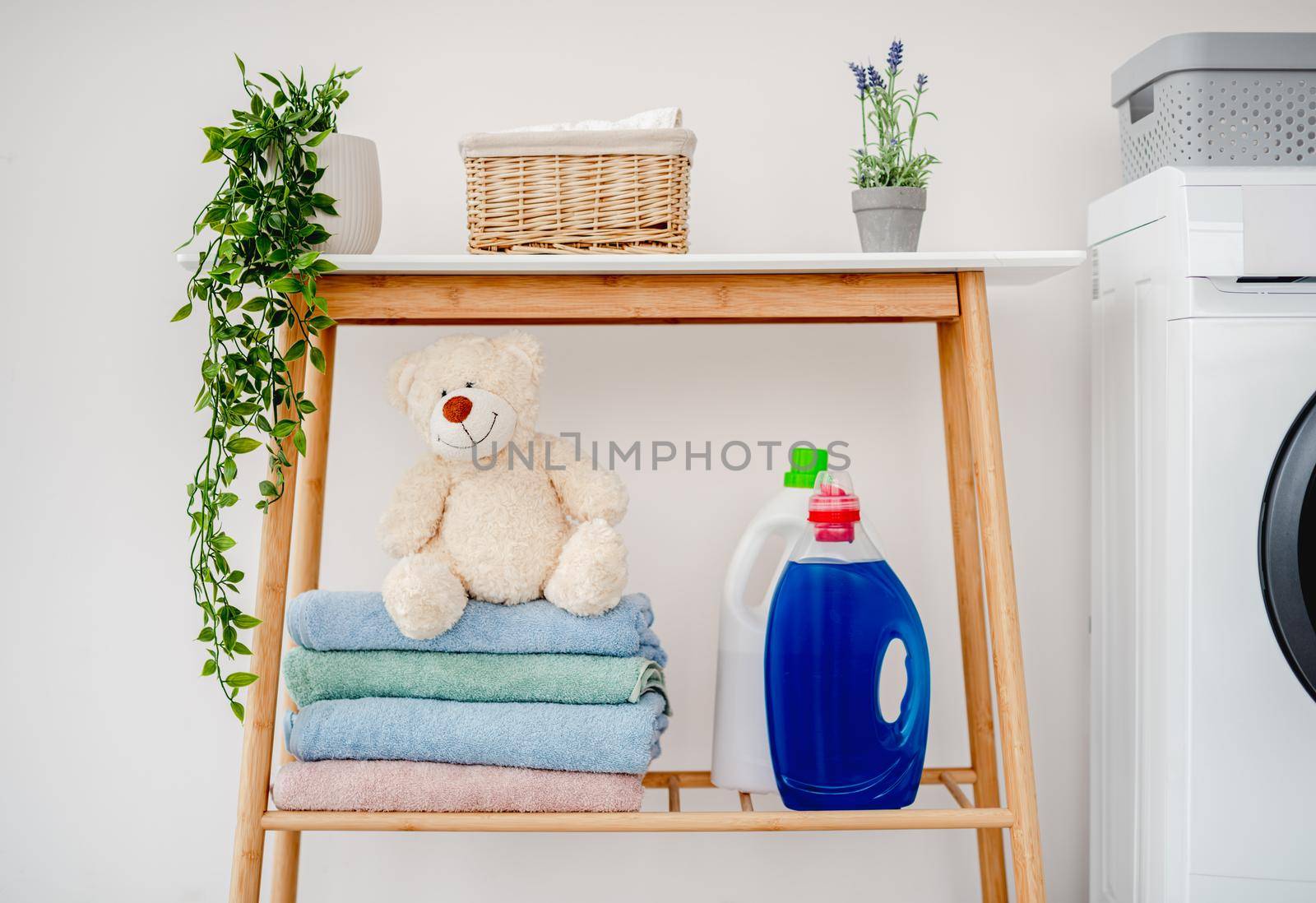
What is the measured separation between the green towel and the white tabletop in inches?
15.9

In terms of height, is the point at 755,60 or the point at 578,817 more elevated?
the point at 755,60

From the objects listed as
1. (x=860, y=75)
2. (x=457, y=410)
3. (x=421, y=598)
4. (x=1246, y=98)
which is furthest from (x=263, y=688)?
(x=1246, y=98)

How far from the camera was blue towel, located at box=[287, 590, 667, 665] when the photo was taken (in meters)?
1.02

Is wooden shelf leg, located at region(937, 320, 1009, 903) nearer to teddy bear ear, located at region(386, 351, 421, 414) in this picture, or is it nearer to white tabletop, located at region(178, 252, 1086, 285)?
white tabletop, located at region(178, 252, 1086, 285)

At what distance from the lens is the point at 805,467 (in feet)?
3.77

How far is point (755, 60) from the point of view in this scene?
1.33 metres

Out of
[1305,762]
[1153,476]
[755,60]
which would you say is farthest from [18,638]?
[1305,762]

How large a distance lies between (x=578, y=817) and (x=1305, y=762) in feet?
2.42

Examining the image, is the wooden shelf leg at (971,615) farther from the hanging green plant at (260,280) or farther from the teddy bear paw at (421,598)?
the hanging green plant at (260,280)

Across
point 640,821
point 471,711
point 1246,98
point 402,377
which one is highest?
point 1246,98

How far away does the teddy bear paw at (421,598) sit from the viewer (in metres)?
0.98

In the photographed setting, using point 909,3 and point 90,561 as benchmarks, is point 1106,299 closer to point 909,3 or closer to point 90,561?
point 909,3

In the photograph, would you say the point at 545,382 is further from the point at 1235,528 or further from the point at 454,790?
the point at 1235,528

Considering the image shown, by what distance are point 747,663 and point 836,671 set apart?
111mm
